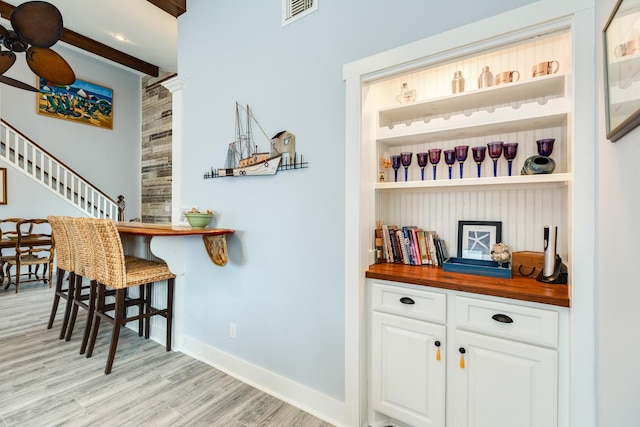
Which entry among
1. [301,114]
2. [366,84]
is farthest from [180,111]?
[366,84]

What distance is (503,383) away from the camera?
52.8 inches

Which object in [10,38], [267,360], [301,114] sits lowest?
[267,360]

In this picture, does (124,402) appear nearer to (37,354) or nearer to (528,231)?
(37,354)

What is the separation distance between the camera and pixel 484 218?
175 cm

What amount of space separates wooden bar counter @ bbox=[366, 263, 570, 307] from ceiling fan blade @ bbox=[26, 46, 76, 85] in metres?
2.68

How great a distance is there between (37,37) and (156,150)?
4.70 metres

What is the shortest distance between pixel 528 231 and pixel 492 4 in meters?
1.11

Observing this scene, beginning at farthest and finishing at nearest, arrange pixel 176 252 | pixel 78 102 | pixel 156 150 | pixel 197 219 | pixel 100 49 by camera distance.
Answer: pixel 156 150
pixel 78 102
pixel 100 49
pixel 176 252
pixel 197 219

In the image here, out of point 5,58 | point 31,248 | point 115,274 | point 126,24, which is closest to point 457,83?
point 115,274

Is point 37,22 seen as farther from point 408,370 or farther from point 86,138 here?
point 86,138

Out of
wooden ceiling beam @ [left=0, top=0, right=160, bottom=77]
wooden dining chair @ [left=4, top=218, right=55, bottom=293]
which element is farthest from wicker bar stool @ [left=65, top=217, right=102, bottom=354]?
wooden ceiling beam @ [left=0, top=0, right=160, bottom=77]

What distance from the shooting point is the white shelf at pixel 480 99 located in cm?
145

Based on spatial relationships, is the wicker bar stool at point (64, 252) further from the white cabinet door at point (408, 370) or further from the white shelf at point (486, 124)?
the white shelf at point (486, 124)

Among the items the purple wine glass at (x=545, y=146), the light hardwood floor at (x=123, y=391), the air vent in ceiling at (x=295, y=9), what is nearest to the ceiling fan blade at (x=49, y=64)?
the air vent in ceiling at (x=295, y=9)
